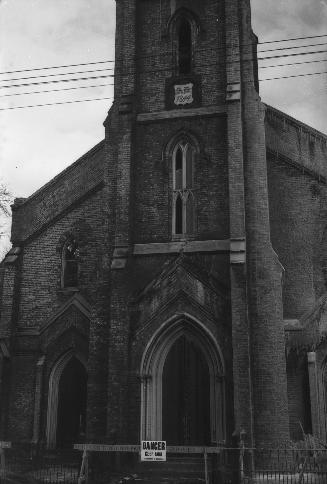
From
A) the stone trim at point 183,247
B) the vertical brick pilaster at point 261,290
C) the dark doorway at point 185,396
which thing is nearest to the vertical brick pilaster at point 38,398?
the dark doorway at point 185,396

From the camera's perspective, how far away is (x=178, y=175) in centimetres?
1780

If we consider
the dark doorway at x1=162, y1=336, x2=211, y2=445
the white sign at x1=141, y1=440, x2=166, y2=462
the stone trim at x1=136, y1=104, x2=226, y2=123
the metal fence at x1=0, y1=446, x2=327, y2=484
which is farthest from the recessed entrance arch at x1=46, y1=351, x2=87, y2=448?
the stone trim at x1=136, y1=104, x2=226, y2=123

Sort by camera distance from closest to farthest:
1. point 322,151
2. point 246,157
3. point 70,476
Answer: point 70,476 → point 246,157 → point 322,151

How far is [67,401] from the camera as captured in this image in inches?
709

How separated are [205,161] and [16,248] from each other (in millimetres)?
6403

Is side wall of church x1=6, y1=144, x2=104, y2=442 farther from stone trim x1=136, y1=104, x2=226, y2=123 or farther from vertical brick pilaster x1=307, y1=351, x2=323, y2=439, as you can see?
vertical brick pilaster x1=307, y1=351, x2=323, y2=439

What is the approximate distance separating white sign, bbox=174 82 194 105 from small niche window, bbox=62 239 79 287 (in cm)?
514

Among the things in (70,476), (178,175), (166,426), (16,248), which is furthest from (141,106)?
(70,476)

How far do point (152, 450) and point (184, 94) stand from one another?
9.95 meters

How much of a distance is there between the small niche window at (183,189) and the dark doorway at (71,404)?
486 centimetres

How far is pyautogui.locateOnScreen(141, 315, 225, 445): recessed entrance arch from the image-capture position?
51.2ft

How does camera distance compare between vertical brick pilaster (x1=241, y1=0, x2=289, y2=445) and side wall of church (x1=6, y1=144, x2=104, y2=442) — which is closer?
vertical brick pilaster (x1=241, y1=0, x2=289, y2=445)

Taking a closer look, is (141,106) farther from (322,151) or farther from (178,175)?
(322,151)

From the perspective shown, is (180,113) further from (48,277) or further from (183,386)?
(183,386)
